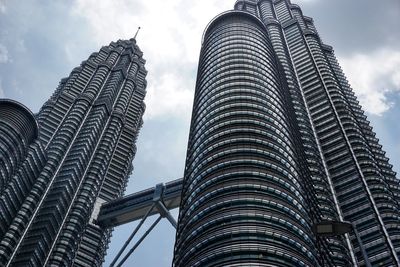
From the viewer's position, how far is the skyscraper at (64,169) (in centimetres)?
10262

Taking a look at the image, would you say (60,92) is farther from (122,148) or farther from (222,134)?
(222,134)

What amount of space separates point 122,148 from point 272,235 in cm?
9564

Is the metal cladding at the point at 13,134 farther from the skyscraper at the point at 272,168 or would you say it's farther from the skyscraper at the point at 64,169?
the skyscraper at the point at 272,168

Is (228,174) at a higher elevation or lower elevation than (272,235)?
higher

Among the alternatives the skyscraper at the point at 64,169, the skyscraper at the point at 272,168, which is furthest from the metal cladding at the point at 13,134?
the skyscraper at the point at 272,168

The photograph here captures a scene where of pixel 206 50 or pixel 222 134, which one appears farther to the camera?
pixel 206 50

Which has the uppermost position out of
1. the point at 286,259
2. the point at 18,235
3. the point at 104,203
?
the point at 104,203

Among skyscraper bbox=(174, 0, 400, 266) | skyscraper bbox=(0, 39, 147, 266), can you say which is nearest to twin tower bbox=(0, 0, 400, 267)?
skyscraper bbox=(174, 0, 400, 266)

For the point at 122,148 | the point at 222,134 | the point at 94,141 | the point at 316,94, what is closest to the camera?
the point at 222,134

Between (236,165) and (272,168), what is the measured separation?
17.3 ft

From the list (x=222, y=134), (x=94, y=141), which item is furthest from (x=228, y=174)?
(x=94, y=141)

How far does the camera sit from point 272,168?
71.0 metres

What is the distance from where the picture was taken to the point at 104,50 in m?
193

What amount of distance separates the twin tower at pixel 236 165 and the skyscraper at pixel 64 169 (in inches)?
13.4
